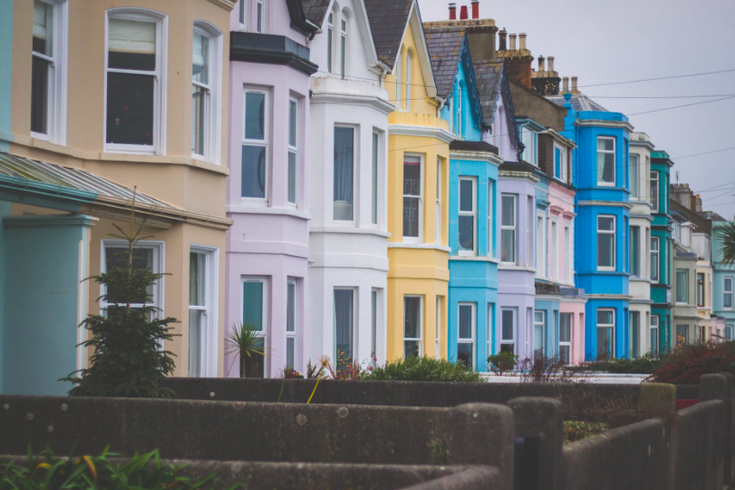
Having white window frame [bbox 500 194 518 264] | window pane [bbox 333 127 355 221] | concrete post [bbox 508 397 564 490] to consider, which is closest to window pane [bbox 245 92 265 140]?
window pane [bbox 333 127 355 221]

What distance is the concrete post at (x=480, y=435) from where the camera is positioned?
5.38m

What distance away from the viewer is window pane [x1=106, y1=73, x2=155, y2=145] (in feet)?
50.4

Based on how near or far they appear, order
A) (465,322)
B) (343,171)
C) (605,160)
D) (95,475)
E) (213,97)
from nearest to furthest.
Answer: (95,475) < (213,97) < (343,171) < (465,322) < (605,160)

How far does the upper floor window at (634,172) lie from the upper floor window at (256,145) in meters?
28.3

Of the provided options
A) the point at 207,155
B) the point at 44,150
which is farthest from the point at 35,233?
the point at 207,155

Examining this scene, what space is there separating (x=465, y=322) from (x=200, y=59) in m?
15.0

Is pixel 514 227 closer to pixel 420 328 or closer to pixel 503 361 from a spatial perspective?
pixel 503 361

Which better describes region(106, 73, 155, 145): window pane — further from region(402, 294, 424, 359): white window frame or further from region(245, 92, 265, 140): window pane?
region(402, 294, 424, 359): white window frame

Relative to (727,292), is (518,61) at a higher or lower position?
higher

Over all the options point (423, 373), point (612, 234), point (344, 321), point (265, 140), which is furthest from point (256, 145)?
point (612, 234)

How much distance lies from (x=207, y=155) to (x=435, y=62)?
1457 cm

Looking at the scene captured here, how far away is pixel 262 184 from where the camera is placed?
19.0 metres

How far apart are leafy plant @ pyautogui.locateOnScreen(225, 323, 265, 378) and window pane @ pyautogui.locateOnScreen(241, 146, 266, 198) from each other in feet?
7.64

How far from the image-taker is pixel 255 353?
1792 cm
